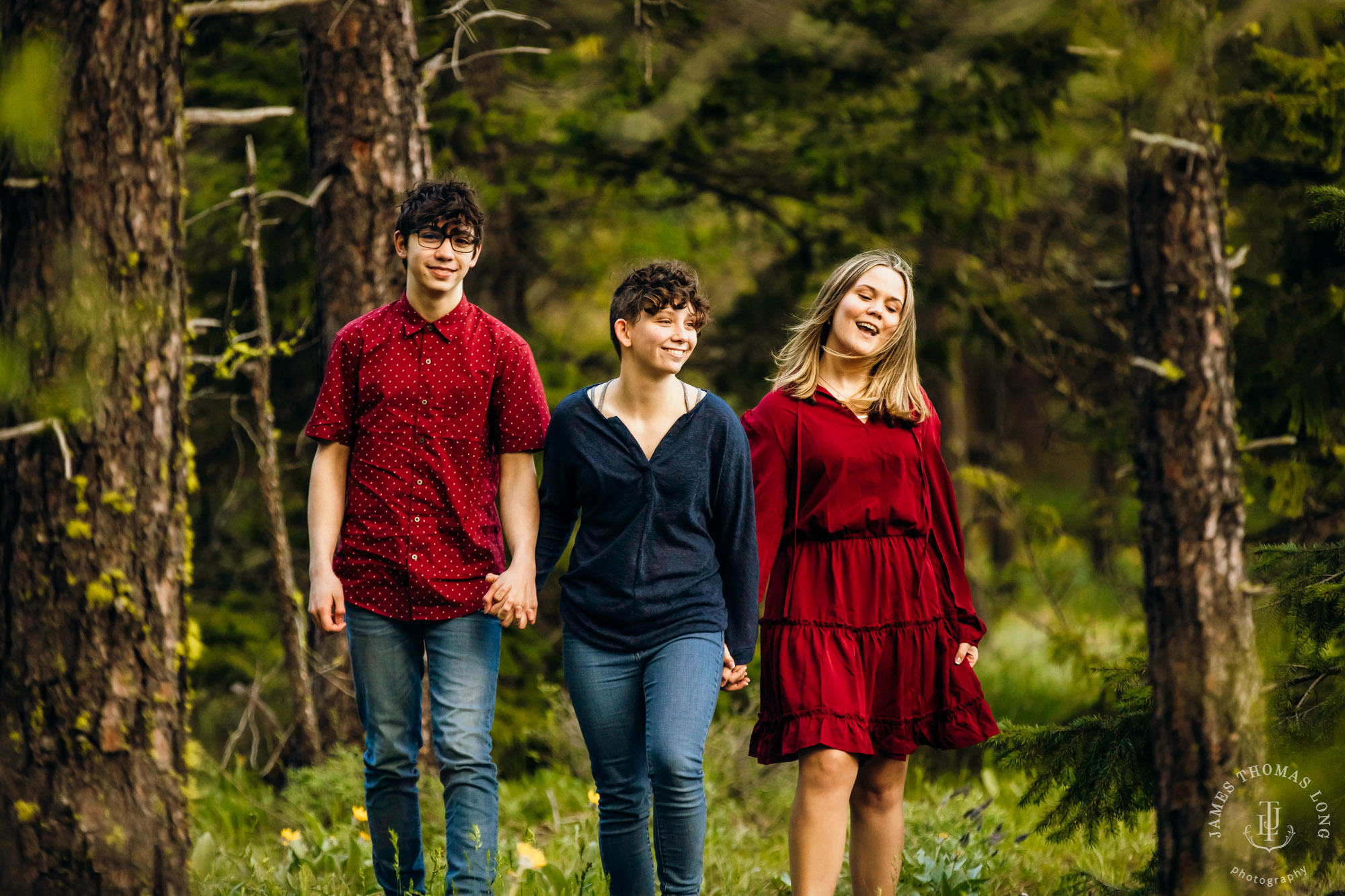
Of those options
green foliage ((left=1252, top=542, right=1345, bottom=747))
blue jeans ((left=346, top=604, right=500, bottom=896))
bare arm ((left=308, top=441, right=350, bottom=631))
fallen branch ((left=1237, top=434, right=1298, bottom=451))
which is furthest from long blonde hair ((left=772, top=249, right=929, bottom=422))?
fallen branch ((left=1237, top=434, right=1298, bottom=451))

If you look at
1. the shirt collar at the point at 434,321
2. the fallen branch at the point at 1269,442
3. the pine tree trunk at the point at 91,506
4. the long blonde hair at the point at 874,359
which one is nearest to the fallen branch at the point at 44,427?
the pine tree trunk at the point at 91,506

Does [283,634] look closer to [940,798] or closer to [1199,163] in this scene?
[940,798]

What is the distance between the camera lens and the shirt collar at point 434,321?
3406 millimetres

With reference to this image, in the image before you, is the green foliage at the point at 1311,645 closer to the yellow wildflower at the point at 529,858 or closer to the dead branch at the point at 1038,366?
the yellow wildflower at the point at 529,858

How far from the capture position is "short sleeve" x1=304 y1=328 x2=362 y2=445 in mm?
3365

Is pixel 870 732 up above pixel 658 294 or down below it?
below

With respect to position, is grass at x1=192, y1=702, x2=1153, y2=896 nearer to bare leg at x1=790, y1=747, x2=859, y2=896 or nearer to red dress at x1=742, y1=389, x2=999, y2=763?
bare leg at x1=790, y1=747, x2=859, y2=896

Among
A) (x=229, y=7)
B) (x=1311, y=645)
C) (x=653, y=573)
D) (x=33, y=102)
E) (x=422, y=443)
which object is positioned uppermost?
(x=229, y=7)

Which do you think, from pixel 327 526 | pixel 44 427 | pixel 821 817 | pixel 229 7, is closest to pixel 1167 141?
pixel 821 817

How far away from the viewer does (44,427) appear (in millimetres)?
3240

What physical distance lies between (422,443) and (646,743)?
1004 mm

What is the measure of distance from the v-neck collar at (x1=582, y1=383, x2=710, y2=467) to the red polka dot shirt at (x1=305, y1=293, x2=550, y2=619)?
0.19 m

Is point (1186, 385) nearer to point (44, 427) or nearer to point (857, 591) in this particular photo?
Answer: point (857, 591)

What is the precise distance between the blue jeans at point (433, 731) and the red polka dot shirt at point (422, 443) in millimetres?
82
